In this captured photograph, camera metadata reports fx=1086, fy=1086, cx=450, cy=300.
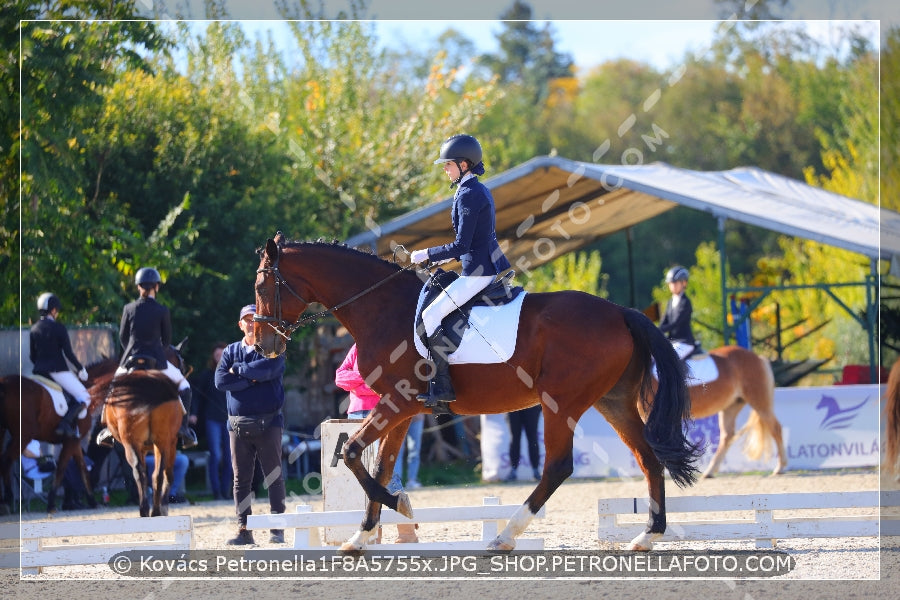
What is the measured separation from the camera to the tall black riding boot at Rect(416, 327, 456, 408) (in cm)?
736

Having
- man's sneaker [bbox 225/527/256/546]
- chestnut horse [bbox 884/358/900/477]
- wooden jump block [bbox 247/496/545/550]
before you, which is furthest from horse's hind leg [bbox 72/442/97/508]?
chestnut horse [bbox 884/358/900/477]

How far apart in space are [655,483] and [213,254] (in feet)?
35.7

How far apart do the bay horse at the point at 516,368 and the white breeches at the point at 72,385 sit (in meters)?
5.64

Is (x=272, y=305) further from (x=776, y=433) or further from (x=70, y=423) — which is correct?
(x=776, y=433)

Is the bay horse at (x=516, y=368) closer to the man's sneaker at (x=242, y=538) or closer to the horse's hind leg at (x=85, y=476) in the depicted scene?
the man's sneaker at (x=242, y=538)

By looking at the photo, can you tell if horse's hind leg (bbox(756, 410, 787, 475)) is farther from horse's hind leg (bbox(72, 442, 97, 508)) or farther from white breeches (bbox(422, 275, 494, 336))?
horse's hind leg (bbox(72, 442, 97, 508))

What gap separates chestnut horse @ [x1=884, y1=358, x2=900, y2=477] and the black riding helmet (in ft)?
15.6

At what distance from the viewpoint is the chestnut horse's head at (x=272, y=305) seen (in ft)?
25.2

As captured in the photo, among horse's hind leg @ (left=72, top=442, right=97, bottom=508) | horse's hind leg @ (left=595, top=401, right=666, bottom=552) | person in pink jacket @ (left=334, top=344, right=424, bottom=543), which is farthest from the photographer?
horse's hind leg @ (left=72, top=442, right=97, bottom=508)

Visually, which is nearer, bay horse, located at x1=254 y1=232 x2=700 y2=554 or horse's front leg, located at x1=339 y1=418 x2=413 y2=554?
horse's front leg, located at x1=339 y1=418 x2=413 y2=554

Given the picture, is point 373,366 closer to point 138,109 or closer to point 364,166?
point 138,109

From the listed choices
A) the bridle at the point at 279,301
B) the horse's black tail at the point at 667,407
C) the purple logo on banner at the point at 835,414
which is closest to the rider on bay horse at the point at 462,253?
the bridle at the point at 279,301

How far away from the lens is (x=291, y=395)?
19.3 m

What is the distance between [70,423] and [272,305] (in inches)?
234
